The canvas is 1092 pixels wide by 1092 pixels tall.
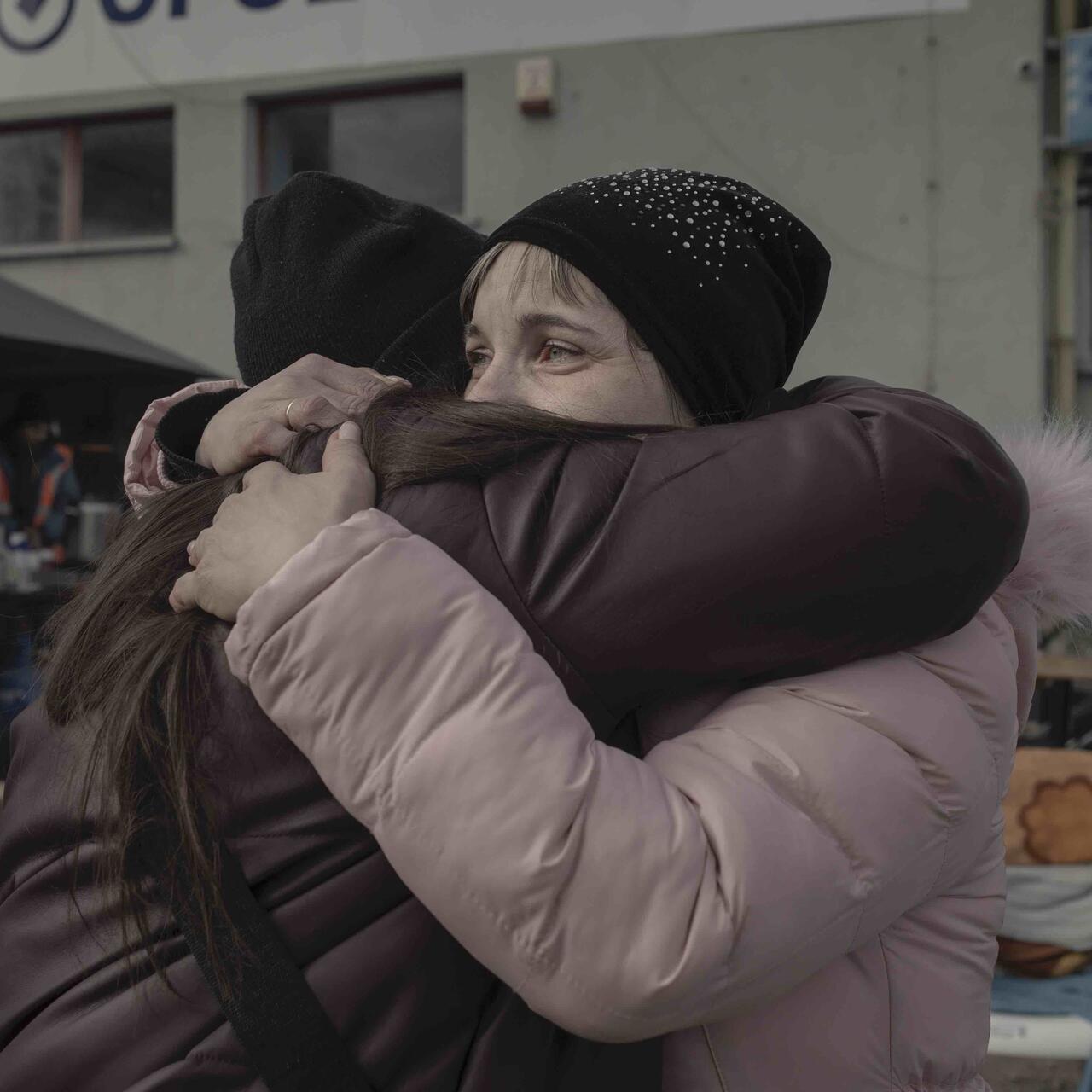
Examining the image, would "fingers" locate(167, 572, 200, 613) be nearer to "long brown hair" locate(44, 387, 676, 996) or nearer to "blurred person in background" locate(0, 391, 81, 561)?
"long brown hair" locate(44, 387, 676, 996)

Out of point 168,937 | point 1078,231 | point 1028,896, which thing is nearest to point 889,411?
point 168,937

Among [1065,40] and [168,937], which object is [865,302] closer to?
[1065,40]

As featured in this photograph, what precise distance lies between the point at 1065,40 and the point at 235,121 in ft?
18.8

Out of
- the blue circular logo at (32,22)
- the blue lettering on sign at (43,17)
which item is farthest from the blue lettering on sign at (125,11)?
the blue circular logo at (32,22)

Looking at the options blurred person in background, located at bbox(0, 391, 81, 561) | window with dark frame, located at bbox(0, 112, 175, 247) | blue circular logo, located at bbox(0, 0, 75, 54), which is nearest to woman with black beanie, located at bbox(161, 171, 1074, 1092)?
blurred person in background, located at bbox(0, 391, 81, 561)

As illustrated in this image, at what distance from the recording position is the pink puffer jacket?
73 centimetres

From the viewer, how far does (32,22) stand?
894cm

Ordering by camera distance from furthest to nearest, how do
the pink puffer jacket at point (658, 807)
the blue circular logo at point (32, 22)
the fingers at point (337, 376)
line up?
1. the blue circular logo at point (32, 22)
2. the fingers at point (337, 376)
3. the pink puffer jacket at point (658, 807)

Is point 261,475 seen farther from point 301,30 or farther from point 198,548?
point 301,30

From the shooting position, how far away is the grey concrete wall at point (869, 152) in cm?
730

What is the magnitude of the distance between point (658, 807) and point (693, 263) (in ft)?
1.97

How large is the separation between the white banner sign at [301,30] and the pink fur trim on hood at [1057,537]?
729 centimetres

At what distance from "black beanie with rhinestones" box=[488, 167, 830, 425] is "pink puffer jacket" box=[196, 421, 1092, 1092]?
40cm

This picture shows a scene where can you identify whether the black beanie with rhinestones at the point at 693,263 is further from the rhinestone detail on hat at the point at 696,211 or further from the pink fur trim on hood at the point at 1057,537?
the pink fur trim on hood at the point at 1057,537
